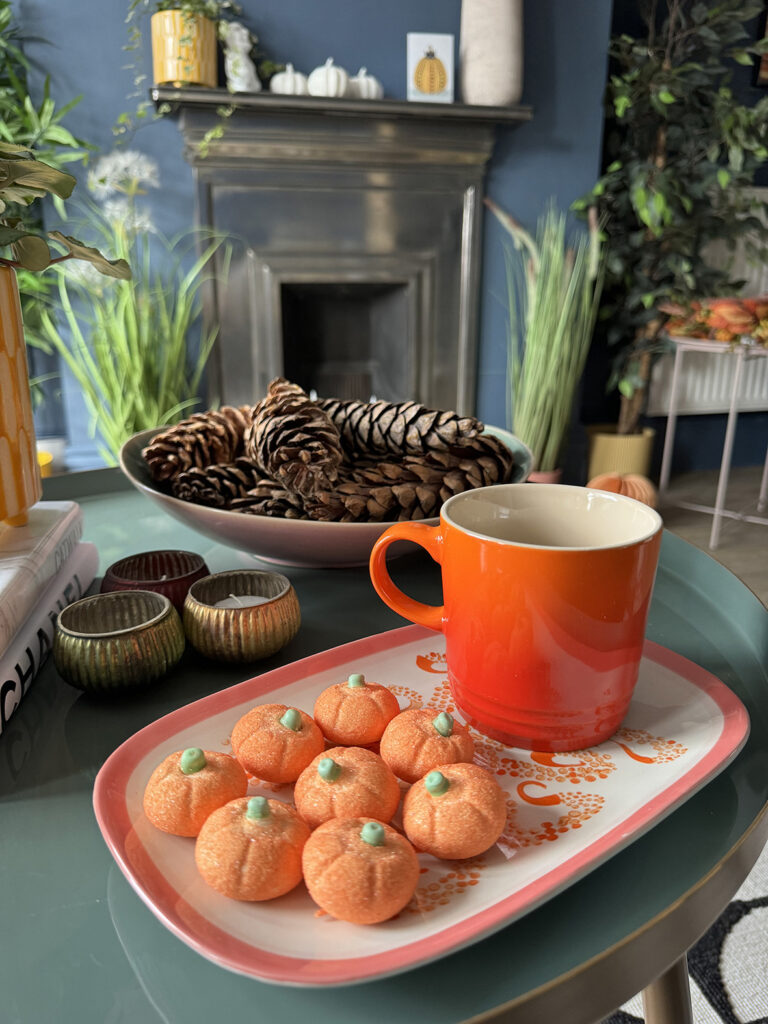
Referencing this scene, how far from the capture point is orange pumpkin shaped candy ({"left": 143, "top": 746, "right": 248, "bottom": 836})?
0.29m

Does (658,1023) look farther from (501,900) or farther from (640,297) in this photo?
(640,297)

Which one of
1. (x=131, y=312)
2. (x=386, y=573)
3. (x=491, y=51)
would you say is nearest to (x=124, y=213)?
(x=131, y=312)

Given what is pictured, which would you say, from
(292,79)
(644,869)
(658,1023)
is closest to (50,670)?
(644,869)

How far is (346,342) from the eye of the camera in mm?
2611

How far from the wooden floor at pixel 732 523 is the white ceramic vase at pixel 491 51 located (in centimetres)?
129

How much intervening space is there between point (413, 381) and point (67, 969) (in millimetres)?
2237

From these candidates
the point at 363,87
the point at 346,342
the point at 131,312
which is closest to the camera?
the point at 131,312

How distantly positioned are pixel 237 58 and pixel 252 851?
7.04 feet

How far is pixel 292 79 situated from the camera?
79.5 inches

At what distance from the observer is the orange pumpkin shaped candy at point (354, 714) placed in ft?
1.14

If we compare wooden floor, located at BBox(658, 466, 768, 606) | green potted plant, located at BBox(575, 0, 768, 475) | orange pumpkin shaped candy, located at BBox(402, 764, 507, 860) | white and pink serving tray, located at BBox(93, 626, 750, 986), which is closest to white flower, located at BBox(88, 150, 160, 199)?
green potted plant, located at BBox(575, 0, 768, 475)

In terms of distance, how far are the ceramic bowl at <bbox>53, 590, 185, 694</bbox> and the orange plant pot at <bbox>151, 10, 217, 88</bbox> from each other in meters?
1.90

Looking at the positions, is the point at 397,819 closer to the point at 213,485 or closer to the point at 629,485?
the point at 213,485

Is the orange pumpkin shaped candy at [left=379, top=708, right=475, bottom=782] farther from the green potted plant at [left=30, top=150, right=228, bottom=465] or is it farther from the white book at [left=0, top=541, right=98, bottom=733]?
the green potted plant at [left=30, top=150, right=228, bottom=465]
